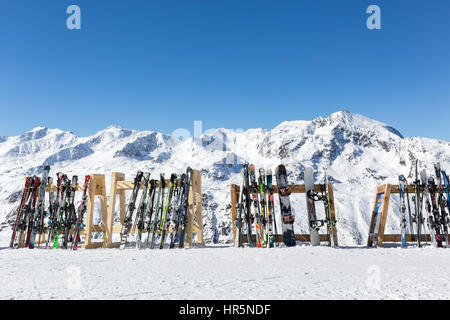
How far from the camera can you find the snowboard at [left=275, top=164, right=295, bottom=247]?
7.88 meters

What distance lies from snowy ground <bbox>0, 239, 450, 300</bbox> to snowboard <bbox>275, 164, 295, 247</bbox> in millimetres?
1704

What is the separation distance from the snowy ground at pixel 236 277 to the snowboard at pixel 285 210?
170 cm

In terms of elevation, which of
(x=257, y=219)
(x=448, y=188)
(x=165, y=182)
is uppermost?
(x=165, y=182)

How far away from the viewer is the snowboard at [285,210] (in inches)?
310

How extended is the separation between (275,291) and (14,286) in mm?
3048

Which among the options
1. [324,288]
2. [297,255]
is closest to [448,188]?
[297,255]

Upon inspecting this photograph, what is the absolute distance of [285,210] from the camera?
824 centimetres

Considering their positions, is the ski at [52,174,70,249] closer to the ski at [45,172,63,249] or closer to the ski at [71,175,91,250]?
the ski at [45,172,63,249]

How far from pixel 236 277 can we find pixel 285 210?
441cm

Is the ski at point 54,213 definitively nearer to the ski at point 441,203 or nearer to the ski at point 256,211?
the ski at point 256,211

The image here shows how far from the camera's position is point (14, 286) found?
145 inches

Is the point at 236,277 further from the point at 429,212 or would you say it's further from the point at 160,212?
the point at 429,212
